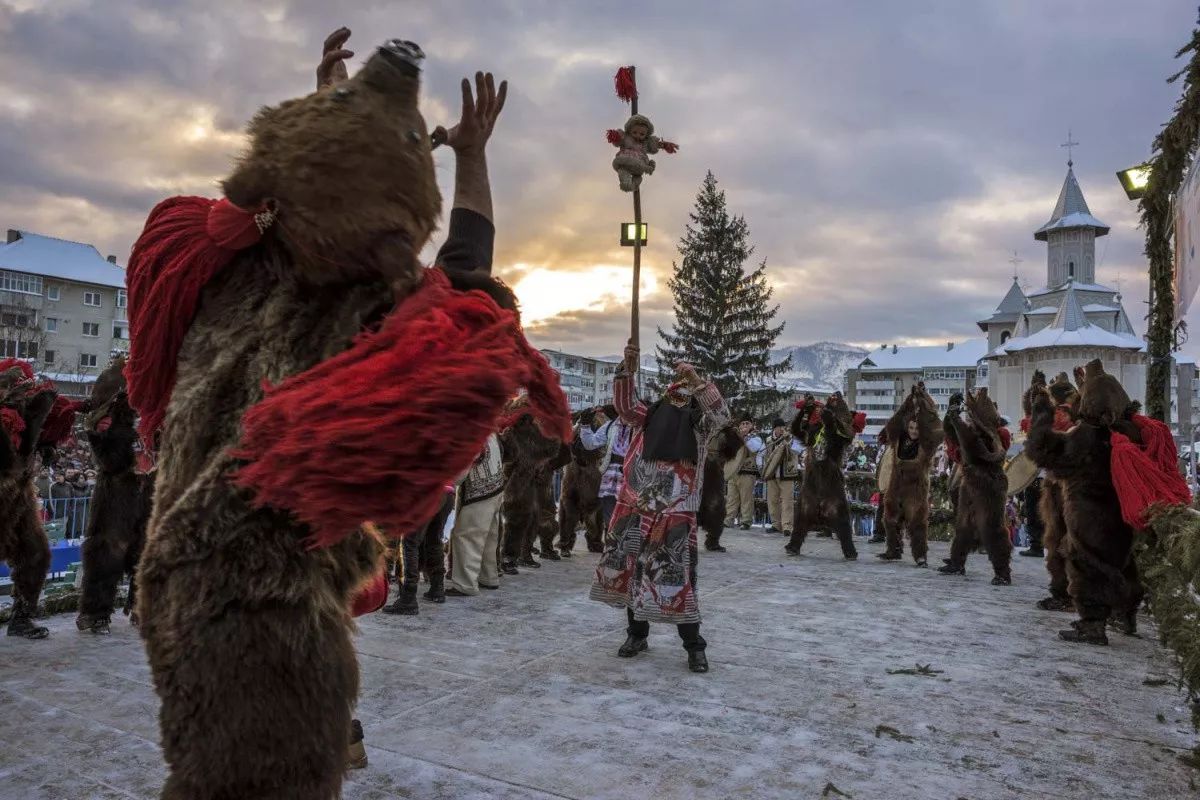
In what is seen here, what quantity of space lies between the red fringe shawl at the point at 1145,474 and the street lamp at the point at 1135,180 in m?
2.55

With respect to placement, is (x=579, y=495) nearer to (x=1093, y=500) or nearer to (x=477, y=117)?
(x=1093, y=500)

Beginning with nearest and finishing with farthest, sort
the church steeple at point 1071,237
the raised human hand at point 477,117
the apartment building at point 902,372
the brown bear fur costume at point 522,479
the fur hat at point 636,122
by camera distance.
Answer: the raised human hand at point 477,117 → the fur hat at point 636,122 → the brown bear fur costume at point 522,479 → the church steeple at point 1071,237 → the apartment building at point 902,372

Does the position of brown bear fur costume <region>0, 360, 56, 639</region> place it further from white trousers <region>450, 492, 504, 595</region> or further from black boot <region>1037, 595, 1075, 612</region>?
black boot <region>1037, 595, 1075, 612</region>

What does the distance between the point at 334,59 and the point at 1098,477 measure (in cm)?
665

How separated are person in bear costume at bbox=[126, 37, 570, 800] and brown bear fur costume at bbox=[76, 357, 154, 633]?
491 centimetres

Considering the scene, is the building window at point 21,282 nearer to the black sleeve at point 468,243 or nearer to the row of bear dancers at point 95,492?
the row of bear dancers at point 95,492

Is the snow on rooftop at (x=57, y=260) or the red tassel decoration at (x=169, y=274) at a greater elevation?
the snow on rooftop at (x=57, y=260)

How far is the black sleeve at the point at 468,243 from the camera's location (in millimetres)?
1913

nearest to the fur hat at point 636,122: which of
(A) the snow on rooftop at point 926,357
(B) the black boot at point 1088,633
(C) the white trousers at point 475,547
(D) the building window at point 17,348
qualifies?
(C) the white trousers at point 475,547

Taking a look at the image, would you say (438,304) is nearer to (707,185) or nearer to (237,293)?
(237,293)

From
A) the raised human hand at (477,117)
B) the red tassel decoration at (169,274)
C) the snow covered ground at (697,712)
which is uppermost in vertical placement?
the raised human hand at (477,117)

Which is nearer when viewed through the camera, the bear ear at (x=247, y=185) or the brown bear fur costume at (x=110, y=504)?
the bear ear at (x=247, y=185)

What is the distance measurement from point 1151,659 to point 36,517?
8.41 m

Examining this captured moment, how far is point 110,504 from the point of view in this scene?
19.9ft
